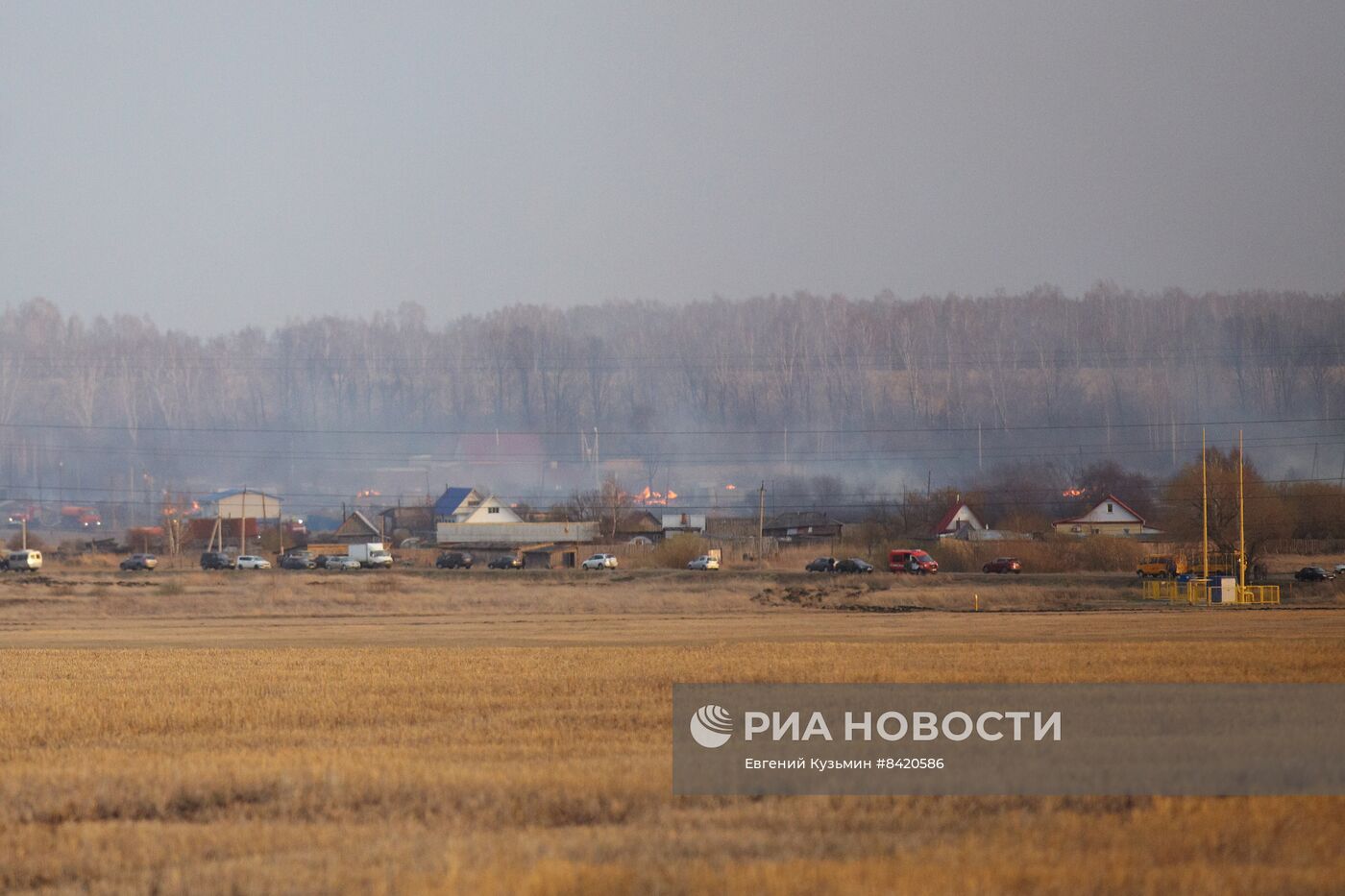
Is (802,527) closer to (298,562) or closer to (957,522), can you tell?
(957,522)

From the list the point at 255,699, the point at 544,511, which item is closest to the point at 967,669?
the point at 255,699

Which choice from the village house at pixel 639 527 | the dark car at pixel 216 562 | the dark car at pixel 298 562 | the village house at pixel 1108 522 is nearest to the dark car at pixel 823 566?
the village house at pixel 639 527

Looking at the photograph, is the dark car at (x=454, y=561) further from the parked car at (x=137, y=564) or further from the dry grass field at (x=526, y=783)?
the dry grass field at (x=526, y=783)

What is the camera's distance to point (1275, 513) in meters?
90.8

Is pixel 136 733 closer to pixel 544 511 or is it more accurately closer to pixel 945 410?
pixel 544 511

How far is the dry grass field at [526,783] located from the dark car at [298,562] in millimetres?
51999

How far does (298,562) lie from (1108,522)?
6256 cm

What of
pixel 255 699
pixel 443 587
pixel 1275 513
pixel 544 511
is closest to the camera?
pixel 255 699

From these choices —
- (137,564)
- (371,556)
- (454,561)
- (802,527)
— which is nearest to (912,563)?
(454,561)

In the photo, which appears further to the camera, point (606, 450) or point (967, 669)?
point (606, 450)

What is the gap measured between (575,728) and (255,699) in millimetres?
6972

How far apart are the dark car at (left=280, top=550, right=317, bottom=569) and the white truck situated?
272cm

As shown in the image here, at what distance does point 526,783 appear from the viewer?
14789 mm

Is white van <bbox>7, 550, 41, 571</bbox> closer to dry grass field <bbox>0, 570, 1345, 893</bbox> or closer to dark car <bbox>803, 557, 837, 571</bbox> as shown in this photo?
dark car <bbox>803, 557, 837, 571</bbox>
